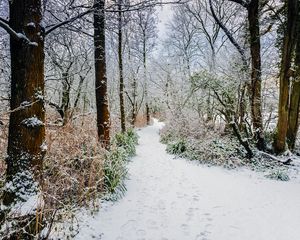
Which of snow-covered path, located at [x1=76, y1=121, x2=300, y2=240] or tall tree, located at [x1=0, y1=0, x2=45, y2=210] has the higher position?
tall tree, located at [x1=0, y1=0, x2=45, y2=210]

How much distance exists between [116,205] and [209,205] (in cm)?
172

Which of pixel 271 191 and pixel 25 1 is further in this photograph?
pixel 271 191

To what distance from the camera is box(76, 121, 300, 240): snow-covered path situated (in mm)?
4332

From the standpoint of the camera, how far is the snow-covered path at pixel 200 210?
171 inches

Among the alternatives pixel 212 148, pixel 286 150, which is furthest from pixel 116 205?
pixel 286 150

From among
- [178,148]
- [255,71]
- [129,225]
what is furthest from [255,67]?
[129,225]

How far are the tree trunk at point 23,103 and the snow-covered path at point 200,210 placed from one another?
122cm

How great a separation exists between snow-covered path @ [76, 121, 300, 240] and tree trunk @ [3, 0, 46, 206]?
1.22 meters

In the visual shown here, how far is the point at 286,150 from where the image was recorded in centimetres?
946

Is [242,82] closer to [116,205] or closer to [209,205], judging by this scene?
[209,205]

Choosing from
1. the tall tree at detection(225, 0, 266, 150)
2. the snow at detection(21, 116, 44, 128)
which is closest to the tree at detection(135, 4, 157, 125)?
the tall tree at detection(225, 0, 266, 150)

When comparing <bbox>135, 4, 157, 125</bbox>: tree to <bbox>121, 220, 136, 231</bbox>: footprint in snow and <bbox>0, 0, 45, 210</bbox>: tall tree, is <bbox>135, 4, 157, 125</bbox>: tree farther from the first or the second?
<bbox>0, 0, 45, 210</bbox>: tall tree

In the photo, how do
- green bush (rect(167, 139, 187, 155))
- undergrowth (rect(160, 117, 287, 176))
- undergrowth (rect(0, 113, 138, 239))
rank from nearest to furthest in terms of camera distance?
undergrowth (rect(0, 113, 138, 239))
undergrowth (rect(160, 117, 287, 176))
green bush (rect(167, 139, 187, 155))

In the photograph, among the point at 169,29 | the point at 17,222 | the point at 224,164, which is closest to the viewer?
the point at 17,222
